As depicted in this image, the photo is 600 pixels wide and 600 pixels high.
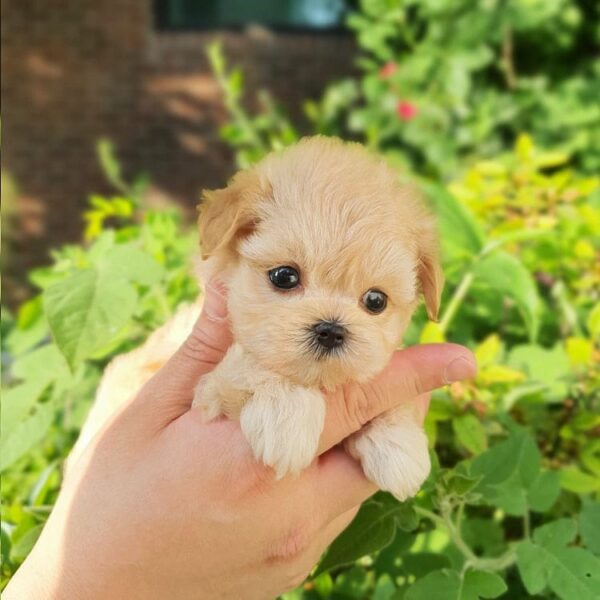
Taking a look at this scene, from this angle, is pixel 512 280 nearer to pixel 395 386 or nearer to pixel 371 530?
pixel 395 386

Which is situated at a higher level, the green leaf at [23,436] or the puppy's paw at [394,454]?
the puppy's paw at [394,454]

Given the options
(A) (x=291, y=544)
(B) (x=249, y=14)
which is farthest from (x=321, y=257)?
(B) (x=249, y=14)

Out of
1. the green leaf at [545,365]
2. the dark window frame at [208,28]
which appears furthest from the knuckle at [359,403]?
the dark window frame at [208,28]

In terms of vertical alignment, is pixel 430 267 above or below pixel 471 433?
above

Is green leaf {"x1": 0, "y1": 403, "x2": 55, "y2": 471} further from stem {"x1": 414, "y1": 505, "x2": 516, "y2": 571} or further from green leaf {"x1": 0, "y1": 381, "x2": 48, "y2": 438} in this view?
stem {"x1": 414, "y1": 505, "x2": 516, "y2": 571}

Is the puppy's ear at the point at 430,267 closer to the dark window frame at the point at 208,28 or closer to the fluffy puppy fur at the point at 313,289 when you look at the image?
the fluffy puppy fur at the point at 313,289

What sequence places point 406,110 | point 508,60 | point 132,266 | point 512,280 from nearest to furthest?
point 132,266 → point 512,280 → point 406,110 → point 508,60

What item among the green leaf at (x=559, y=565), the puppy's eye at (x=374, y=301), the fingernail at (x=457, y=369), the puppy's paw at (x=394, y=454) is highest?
the puppy's eye at (x=374, y=301)

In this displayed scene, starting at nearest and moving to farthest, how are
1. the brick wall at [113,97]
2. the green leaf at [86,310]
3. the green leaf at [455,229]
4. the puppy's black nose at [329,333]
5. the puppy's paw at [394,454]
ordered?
the puppy's black nose at [329,333] → the puppy's paw at [394,454] → the green leaf at [86,310] → the green leaf at [455,229] → the brick wall at [113,97]
